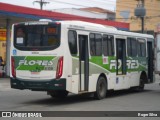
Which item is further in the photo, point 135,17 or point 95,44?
point 135,17

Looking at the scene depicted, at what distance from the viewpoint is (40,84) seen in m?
15.9

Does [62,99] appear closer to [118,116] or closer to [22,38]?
[22,38]

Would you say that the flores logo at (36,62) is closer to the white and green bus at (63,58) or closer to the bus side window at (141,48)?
the white and green bus at (63,58)

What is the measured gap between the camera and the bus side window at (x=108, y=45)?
18.7 metres

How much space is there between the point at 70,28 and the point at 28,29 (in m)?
1.59

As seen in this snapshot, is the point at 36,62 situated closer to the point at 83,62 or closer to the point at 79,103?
the point at 83,62

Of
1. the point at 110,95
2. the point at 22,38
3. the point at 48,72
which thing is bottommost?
the point at 110,95

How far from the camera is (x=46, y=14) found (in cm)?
3322

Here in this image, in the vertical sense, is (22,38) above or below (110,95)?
above

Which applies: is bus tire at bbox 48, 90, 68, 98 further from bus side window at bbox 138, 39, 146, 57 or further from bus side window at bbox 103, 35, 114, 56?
bus side window at bbox 138, 39, 146, 57

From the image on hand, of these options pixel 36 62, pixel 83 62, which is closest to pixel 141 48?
pixel 83 62

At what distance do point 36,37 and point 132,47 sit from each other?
6307 mm

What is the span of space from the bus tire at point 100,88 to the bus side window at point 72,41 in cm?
219

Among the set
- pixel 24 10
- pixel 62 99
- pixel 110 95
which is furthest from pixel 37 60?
pixel 24 10
